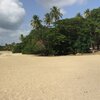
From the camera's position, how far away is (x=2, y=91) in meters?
12.9

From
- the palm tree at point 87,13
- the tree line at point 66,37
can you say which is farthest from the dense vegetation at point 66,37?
the palm tree at point 87,13

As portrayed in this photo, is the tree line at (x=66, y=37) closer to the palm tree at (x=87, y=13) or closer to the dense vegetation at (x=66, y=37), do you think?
the dense vegetation at (x=66, y=37)

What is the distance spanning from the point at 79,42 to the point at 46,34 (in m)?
8.29

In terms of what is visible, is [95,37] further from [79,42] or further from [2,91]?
[2,91]

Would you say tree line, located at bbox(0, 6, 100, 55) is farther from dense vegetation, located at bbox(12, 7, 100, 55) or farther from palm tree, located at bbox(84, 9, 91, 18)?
palm tree, located at bbox(84, 9, 91, 18)

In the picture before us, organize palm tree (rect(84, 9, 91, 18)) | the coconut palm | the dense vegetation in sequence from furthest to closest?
palm tree (rect(84, 9, 91, 18)) < the coconut palm < the dense vegetation

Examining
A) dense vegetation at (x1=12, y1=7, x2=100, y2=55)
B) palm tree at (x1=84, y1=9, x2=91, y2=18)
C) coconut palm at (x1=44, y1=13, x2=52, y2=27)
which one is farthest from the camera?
palm tree at (x1=84, y1=9, x2=91, y2=18)

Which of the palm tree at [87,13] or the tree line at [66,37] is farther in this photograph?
the palm tree at [87,13]

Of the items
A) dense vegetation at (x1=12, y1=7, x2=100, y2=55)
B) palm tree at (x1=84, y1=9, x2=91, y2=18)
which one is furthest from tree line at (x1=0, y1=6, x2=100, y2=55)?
palm tree at (x1=84, y1=9, x2=91, y2=18)

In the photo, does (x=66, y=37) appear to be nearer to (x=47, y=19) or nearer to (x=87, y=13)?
(x=47, y=19)

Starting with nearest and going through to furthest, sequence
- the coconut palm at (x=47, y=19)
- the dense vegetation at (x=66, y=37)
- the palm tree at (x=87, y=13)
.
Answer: the dense vegetation at (x=66, y=37) < the coconut palm at (x=47, y=19) < the palm tree at (x=87, y=13)

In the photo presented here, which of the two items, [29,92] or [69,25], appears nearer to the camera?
[29,92]

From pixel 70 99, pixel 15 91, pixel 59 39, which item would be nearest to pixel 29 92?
pixel 15 91

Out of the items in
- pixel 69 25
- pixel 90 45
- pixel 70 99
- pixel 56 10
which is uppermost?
pixel 56 10
